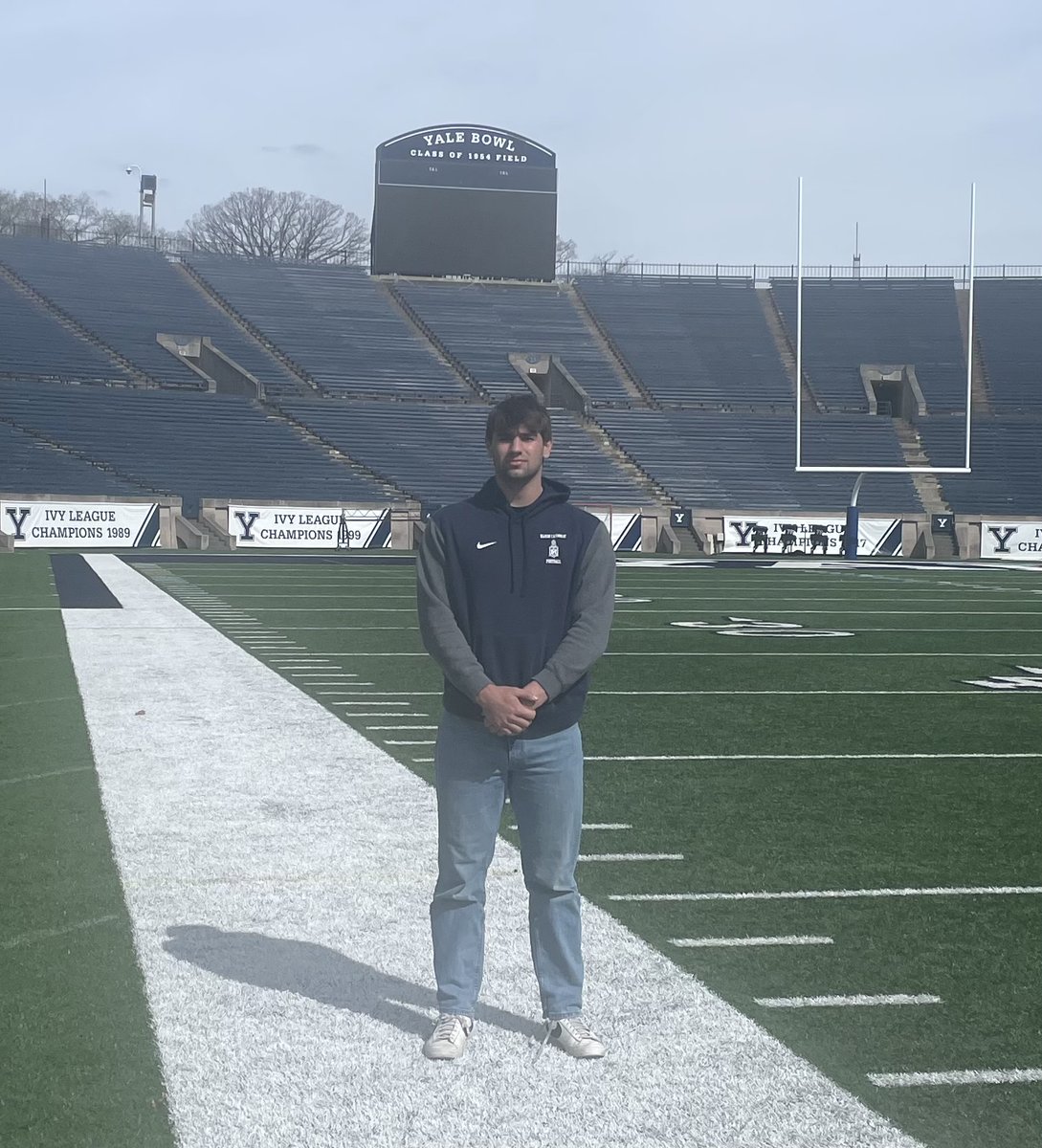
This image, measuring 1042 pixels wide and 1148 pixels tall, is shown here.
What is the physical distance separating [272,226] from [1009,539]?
40.6m

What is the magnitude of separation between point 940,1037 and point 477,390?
4010 cm

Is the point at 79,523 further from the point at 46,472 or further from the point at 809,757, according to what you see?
the point at 809,757

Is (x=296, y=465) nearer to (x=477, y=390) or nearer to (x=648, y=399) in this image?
(x=477, y=390)

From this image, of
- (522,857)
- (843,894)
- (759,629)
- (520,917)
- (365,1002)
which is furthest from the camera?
(759,629)

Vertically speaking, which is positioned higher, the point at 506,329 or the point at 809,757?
the point at 506,329

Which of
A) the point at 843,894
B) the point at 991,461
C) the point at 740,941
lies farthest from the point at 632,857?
the point at 991,461

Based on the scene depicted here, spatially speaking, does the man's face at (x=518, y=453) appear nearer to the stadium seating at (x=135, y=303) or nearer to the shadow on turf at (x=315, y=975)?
the shadow on turf at (x=315, y=975)

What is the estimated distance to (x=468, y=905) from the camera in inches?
136

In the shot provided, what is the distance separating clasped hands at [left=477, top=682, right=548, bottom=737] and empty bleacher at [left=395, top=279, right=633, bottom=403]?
39.3 metres

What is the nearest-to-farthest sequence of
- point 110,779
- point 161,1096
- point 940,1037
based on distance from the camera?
point 161,1096, point 940,1037, point 110,779

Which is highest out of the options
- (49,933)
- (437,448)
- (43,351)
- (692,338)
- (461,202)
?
(461,202)

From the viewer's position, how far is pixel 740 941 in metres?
4.21

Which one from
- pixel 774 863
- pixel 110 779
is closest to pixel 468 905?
pixel 774 863

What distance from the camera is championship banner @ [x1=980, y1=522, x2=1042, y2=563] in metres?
37.4
